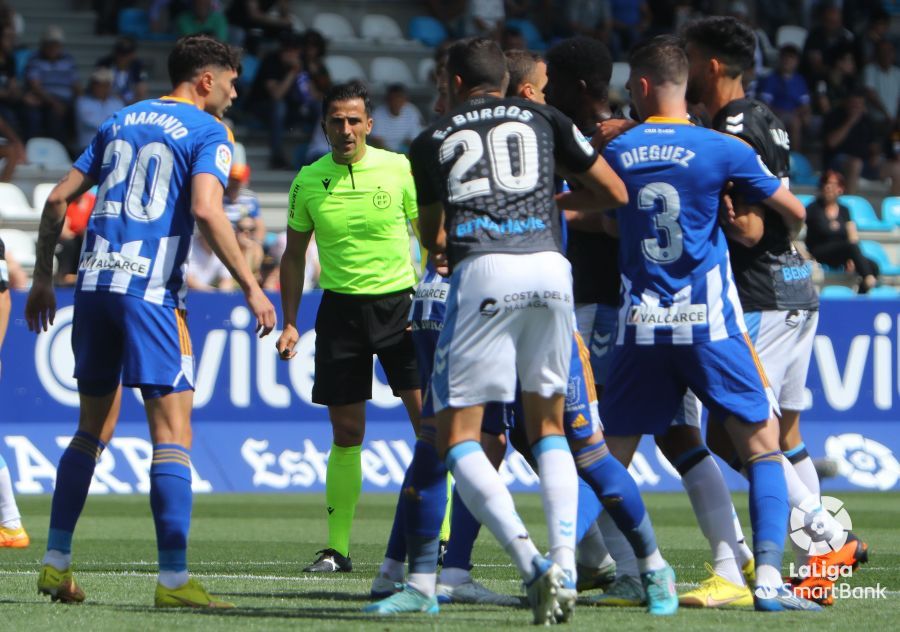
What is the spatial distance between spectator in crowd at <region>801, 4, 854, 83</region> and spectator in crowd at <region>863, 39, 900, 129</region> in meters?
0.45

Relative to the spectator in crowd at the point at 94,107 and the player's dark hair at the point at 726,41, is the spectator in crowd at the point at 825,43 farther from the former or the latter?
the player's dark hair at the point at 726,41

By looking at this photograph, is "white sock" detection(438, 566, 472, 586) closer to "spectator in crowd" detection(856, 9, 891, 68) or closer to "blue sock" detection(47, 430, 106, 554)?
"blue sock" detection(47, 430, 106, 554)

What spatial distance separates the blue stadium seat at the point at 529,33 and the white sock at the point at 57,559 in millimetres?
16351

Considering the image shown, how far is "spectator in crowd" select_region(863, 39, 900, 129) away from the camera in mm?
22922

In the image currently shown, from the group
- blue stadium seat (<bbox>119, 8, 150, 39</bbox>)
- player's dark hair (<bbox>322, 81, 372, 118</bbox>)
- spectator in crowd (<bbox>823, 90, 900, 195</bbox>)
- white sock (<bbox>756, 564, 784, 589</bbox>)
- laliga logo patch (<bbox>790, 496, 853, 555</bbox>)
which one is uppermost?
blue stadium seat (<bbox>119, 8, 150, 39</bbox>)

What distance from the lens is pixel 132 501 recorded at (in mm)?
13039

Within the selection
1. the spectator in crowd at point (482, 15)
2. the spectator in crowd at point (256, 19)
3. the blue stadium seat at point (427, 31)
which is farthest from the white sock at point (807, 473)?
the blue stadium seat at point (427, 31)

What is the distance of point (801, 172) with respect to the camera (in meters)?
21.4

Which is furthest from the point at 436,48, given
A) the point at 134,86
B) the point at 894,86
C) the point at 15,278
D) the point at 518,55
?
the point at 518,55

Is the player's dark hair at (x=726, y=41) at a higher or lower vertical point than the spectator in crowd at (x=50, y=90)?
lower

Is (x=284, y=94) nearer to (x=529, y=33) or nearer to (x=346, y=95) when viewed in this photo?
(x=529, y=33)

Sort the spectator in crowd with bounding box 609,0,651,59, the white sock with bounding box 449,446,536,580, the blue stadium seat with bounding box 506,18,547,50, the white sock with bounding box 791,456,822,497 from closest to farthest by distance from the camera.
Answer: the white sock with bounding box 449,446,536,580, the white sock with bounding box 791,456,822,497, the blue stadium seat with bounding box 506,18,547,50, the spectator in crowd with bounding box 609,0,651,59

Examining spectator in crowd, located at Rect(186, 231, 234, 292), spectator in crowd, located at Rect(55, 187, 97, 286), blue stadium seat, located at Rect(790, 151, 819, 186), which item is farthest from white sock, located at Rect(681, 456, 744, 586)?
blue stadium seat, located at Rect(790, 151, 819, 186)

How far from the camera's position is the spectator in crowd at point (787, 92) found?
21.8m
